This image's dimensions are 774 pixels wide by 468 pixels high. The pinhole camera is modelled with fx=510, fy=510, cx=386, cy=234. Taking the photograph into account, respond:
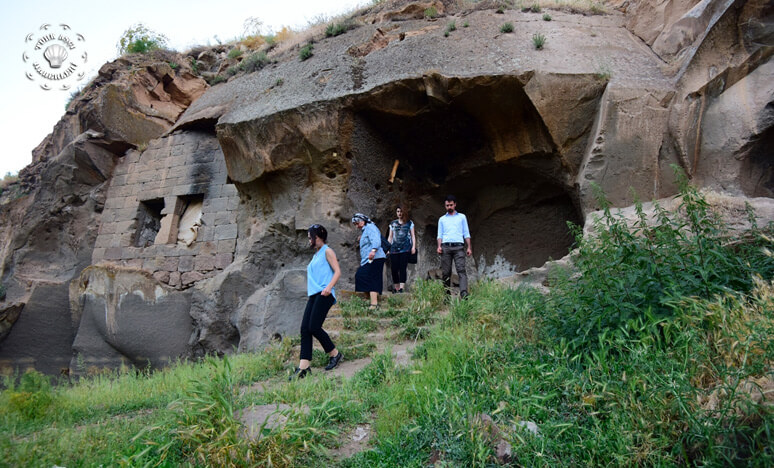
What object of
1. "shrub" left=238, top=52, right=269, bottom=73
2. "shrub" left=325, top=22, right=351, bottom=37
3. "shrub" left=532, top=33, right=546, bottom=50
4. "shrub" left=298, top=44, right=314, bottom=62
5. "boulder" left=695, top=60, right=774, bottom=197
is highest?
"shrub" left=325, top=22, right=351, bottom=37

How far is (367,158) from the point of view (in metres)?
8.74

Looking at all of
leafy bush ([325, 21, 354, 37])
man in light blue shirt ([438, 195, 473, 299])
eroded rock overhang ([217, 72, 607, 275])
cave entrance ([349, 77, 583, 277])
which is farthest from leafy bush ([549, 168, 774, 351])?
leafy bush ([325, 21, 354, 37])

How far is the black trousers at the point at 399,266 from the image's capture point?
26.0 feet

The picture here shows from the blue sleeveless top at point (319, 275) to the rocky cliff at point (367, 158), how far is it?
2.47m

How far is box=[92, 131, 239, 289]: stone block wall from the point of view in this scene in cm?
984

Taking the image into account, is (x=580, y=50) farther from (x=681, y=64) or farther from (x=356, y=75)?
(x=356, y=75)

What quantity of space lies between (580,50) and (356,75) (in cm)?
362

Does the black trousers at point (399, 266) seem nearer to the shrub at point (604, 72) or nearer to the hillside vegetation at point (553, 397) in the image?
the hillside vegetation at point (553, 397)

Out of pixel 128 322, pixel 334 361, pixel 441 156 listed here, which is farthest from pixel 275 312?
pixel 441 156

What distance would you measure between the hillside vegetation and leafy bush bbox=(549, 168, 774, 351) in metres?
0.01

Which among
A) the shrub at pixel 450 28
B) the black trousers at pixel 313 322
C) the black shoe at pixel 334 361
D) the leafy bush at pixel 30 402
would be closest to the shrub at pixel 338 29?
the shrub at pixel 450 28

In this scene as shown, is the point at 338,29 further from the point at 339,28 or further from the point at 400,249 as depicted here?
the point at 400,249

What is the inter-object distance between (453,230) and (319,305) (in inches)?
105

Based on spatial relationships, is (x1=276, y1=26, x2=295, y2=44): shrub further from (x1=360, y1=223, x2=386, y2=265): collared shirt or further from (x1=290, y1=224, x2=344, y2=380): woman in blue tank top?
(x1=290, y1=224, x2=344, y2=380): woman in blue tank top
